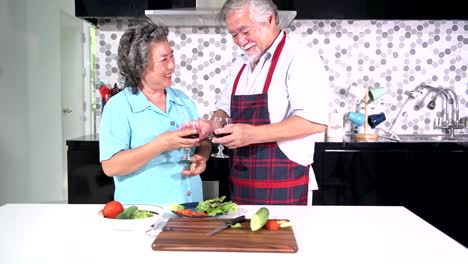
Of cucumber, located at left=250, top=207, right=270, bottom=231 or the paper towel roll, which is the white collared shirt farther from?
the paper towel roll

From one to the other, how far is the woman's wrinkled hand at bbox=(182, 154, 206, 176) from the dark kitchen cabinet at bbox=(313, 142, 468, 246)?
137 centimetres

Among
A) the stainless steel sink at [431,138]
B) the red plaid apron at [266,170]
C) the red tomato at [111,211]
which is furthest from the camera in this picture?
the stainless steel sink at [431,138]

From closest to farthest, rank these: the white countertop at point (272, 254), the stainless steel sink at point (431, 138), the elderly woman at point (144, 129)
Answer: the white countertop at point (272, 254) < the elderly woman at point (144, 129) < the stainless steel sink at point (431, 138)

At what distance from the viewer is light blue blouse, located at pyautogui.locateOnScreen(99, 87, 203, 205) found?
71.3 inches

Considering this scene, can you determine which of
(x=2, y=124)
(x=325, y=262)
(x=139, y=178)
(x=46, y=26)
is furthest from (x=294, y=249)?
(x=46, y=26)

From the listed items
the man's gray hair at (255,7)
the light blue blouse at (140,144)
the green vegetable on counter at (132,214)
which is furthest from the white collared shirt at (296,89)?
the green vegetable on counter at (132,214)

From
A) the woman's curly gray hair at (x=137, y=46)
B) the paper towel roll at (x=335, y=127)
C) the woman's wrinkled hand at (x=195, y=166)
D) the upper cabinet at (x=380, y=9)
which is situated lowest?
the woman's wrinkled hand at (x=195, y=166)

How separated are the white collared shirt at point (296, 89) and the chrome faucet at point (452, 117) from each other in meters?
1.93

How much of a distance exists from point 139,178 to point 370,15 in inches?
89.0

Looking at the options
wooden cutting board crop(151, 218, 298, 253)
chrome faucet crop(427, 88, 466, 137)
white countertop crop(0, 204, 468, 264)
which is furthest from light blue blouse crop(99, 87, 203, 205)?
chrome faucet crop(427, 88, 466, 137)

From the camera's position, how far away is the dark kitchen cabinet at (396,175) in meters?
3.10

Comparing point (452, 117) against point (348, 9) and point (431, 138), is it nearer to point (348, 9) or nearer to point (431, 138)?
point (431, 138)

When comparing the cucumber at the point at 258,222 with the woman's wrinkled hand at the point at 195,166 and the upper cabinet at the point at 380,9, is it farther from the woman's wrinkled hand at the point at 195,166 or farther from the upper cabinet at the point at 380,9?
the upper cabinet at the point at 380,9

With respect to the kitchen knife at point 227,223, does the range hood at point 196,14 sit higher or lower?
higher
